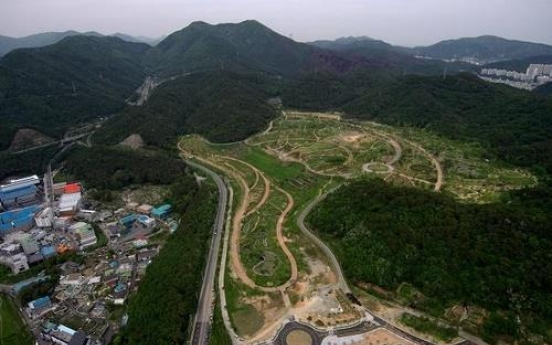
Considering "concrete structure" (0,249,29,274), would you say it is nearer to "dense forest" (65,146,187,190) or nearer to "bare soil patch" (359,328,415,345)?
"dense forest" (65,146,187,190)

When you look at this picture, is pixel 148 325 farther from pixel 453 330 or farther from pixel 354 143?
pixel 354 143

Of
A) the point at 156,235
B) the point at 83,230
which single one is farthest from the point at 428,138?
the point at 83,230

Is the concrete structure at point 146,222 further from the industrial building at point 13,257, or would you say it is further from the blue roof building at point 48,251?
the industrial building at point 13,257

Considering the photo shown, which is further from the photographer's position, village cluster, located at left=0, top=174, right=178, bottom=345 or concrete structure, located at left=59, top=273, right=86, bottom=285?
concrete structure, located at left=59, top=273, right=86, bottom=285

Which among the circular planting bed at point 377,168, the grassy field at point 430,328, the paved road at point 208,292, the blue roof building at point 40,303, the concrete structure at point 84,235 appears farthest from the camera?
the circular planting bed at point 377,168

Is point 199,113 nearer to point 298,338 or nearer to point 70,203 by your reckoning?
point 70,203

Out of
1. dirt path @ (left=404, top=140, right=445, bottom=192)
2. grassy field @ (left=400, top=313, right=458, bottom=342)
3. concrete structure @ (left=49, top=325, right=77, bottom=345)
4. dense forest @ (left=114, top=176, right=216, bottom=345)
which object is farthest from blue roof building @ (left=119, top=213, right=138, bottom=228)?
Result: dirt path @ (left=404, top=140, right=445, bottom=192)

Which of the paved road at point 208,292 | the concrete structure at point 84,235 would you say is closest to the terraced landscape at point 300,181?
the paved road at point 208,292
